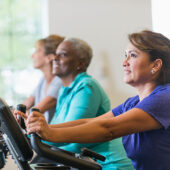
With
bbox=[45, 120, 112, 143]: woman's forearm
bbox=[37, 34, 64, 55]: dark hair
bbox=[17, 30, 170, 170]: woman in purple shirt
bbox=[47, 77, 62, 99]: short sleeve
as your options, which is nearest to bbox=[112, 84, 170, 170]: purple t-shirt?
bbox=[17, 30, 170, 170]: woman in purple shirt

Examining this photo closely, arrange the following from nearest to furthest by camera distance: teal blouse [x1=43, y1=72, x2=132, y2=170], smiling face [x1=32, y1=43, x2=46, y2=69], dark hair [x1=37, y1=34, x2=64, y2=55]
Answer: teal blouse [x1=43, y1=72, x2=132, y2=170] < dark hair [x1=37, y1=34, x2=64, y2=55] < smiling face [x1=32, y1=43, x2=46, y2=69]

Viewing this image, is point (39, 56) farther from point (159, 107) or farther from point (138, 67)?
point (159, 107)

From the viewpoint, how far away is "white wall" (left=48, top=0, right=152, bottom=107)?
4.33 metres

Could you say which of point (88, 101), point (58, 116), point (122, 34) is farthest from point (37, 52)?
point (122, 34)

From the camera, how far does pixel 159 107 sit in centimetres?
118

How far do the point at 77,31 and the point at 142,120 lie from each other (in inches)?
132

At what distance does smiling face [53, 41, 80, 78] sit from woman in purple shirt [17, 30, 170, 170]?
35.5 inches

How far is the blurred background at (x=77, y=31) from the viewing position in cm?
434

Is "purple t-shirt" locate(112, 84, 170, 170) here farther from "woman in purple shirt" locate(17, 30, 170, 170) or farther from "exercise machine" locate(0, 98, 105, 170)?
"exercise machine" locate(0, 98, 105, 170)

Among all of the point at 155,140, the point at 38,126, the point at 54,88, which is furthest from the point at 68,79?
the point at 38,126

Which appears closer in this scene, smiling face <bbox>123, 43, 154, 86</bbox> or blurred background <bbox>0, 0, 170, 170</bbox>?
smiling face <bbox>123, 43, 154, 86</bbox>

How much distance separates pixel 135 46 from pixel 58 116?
3.14 feet

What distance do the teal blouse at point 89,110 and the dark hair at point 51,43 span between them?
90cm

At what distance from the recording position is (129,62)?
4.57ft
